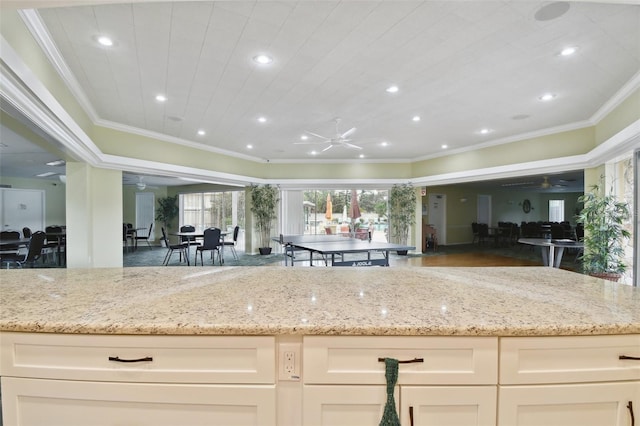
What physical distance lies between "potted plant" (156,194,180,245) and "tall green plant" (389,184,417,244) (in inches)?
330

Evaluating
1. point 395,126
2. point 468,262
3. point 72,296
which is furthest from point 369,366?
point 468,262

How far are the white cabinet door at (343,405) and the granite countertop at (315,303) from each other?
0.21 meters

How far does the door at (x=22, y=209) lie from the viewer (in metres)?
8.65

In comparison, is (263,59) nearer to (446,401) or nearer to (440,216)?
(446,401)

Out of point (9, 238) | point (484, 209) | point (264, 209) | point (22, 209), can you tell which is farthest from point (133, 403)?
point (484, 209)

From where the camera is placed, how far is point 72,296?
1.32 metres

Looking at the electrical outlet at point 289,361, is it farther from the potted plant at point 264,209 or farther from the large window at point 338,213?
the large window at point 338,213

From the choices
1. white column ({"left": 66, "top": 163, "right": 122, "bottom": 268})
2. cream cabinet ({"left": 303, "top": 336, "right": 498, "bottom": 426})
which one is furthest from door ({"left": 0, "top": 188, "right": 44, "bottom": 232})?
cream cabinet ({"left": 303, "top": 336, "right": 498, "bottom": 426})

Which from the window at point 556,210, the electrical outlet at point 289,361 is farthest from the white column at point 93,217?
the window at point 556,210

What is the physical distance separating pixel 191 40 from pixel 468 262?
291 inches

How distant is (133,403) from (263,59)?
3.08m

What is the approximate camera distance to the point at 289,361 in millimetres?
1040

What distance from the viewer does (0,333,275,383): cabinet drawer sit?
103cm

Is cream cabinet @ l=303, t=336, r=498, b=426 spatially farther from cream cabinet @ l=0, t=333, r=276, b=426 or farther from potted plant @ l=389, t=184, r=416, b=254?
potted plant @ l=389, t=184, r=416, b=254
